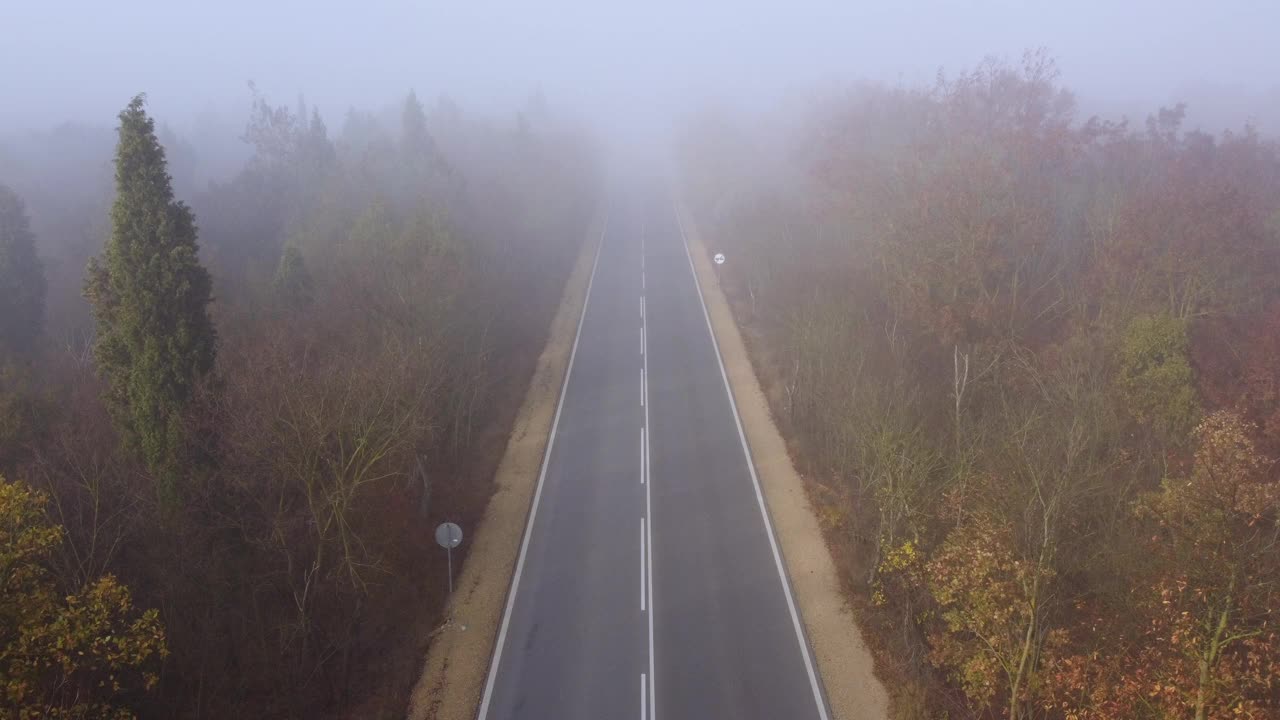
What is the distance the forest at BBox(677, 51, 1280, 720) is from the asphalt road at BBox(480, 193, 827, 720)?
2.39 m

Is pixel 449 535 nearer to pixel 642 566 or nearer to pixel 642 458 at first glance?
pixel 642 566

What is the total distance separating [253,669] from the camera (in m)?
15.1

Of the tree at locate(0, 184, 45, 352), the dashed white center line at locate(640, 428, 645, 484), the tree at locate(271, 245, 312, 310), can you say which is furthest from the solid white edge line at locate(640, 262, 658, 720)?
the tree at locate(0, 184, 45, 352)

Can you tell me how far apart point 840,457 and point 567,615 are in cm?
1030

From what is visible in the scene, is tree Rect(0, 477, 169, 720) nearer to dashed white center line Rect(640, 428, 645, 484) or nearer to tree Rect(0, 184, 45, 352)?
dashed white center line Rect(640, 428, 645, 484)

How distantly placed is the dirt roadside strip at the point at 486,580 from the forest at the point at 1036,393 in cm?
907

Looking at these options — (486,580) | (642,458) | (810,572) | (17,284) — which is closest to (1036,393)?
(810,572)

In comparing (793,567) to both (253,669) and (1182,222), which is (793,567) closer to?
(253,669)

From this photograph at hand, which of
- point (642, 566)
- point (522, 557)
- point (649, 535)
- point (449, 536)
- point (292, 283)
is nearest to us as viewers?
point (449, 536)

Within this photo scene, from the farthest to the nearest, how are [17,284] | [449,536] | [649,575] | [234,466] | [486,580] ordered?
[17,284] < [649,575] < [486,580] < [449,536] < [234,466]

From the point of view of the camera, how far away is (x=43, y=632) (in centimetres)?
1081

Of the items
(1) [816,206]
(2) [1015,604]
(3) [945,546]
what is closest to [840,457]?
(3) [945,546]

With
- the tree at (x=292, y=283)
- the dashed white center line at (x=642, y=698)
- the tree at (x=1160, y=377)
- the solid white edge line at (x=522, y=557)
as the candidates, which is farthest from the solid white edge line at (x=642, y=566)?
the tree at (x=292, y=283)

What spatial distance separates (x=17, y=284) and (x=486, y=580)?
29541 mm
